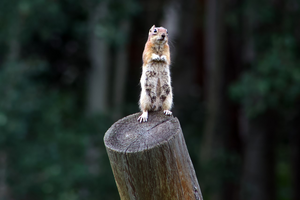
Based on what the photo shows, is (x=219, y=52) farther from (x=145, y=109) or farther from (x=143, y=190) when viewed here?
(x=143, y=190)

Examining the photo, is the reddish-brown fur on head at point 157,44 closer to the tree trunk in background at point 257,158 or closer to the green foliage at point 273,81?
the green foliage at point 273,81

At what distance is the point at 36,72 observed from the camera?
1016cm

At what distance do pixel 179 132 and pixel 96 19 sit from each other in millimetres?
7634

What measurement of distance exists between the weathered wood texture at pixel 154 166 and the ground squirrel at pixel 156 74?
799 millimetres

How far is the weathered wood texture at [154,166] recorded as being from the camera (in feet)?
9.51

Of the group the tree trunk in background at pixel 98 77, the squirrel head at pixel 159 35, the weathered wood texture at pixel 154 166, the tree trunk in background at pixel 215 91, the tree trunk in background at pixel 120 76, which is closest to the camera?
the weathered wood texture at pixel 154 166

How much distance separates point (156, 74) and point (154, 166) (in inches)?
48.7

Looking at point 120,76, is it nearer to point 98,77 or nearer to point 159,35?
point 98,77

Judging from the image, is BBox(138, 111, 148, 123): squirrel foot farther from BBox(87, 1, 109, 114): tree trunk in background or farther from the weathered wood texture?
BBox(87, 1, 109, 114): tree trunk in background

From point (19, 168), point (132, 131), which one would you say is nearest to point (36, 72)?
point (19, 168)

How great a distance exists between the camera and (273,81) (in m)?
9.27

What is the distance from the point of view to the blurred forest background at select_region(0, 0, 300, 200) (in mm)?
9555

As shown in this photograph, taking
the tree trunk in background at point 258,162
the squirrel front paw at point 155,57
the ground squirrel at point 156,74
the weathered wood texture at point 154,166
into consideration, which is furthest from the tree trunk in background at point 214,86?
the weathered wood texture at point 154,166

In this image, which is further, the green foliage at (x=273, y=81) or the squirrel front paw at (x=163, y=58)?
the green foliage at (x=273, y=81)
